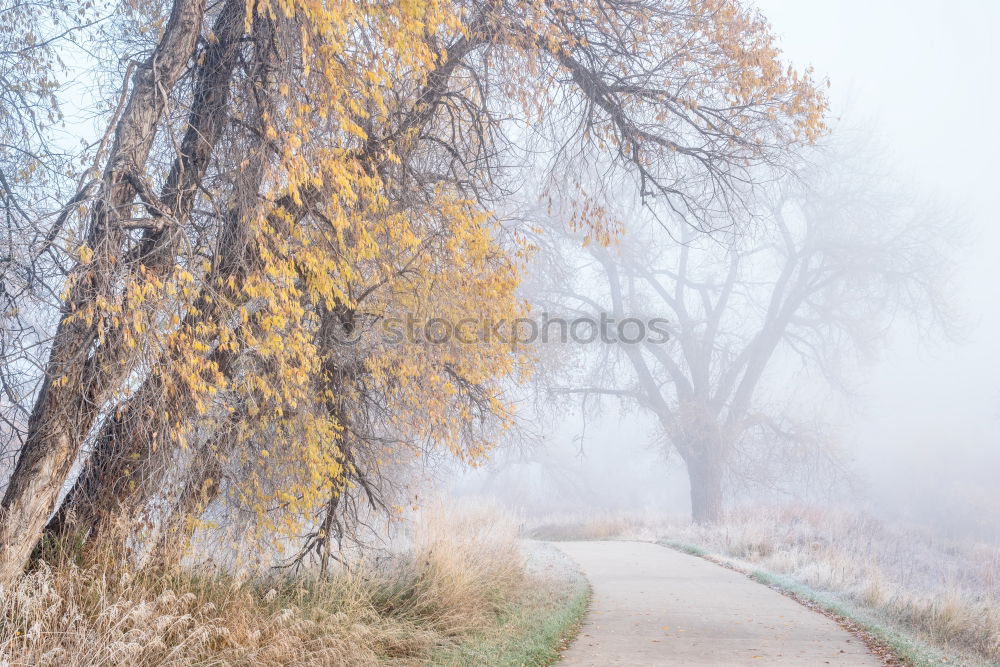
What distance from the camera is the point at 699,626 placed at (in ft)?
25.7

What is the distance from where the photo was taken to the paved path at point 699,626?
6508 millimetres

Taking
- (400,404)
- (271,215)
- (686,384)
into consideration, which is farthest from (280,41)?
(686,384)

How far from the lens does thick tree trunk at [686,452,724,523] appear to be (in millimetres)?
21125

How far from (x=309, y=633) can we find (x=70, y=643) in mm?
1741

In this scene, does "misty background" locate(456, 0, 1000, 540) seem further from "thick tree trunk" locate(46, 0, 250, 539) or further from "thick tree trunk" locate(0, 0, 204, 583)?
"thick tree trunk" locate(0, 0, 204, 583)

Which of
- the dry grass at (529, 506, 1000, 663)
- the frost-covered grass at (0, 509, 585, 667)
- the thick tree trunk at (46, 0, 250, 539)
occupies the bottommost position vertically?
the dry grass at (529, 506, 1000, 663)

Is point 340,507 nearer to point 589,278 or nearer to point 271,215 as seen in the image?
point 271,215

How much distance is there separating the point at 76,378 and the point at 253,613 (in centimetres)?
223

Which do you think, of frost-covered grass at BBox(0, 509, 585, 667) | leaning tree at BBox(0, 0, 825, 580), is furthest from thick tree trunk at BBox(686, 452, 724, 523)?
leaning tree at BBox(0, 0, 825, 580)

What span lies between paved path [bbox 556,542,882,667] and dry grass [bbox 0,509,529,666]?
4.21ft

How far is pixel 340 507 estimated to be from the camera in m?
7.95

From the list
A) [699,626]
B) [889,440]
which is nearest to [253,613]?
[699,626]

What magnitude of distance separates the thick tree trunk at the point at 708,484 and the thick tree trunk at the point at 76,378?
1856 centimetres

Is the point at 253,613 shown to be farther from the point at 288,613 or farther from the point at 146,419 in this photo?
the point at 146,419
